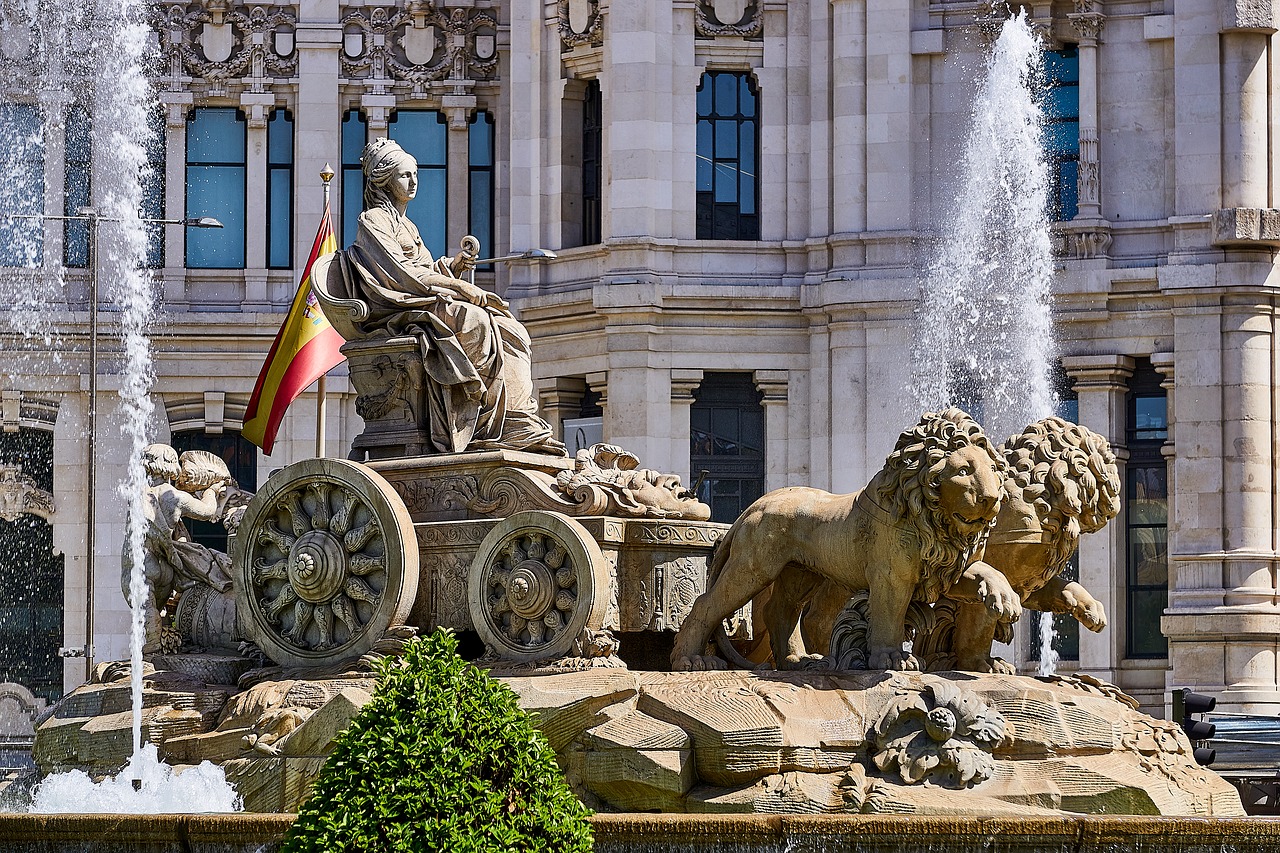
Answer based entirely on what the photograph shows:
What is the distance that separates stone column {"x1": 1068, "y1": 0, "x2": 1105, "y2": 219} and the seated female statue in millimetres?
23294

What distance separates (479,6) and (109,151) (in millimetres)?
7600

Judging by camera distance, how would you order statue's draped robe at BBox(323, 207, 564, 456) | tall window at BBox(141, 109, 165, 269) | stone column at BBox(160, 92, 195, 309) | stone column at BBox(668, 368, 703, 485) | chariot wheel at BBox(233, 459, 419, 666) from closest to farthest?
1. chariot wheel at BBox(233, 459, 419, 666)
2. statue's draped robe at BBox(323, 207, 564, 456)
3. stone column at BBox(668, 368, 703, 485)
4. stone column at BBox(160, 92, 195, 309)
5. tall window at BBox(141, 109, 165, 269)

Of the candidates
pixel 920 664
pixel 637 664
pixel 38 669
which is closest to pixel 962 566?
pixel 920 664

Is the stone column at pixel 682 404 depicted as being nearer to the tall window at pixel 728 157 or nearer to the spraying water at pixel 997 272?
the tall window at pixel 728 157

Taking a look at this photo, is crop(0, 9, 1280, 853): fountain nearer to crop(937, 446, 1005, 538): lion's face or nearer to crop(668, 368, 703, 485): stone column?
crop(937, 446, 1005, 538): lion's face

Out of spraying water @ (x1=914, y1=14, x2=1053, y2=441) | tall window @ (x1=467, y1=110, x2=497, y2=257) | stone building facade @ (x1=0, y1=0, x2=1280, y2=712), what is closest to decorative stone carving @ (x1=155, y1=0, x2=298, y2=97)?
stone building facade @ (x1=0, y1=0, x2=1280, y2=712)

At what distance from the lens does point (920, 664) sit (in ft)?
50.8

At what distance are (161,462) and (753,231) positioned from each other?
23399 millimetres

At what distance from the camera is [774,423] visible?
129 feet

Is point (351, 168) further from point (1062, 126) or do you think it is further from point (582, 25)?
point (1062, 126)

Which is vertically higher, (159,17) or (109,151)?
(159,17)

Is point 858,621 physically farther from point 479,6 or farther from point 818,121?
point 479,6

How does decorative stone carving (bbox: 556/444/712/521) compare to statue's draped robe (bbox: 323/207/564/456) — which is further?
statue's draped robe (bbox: 323/207/564/456)

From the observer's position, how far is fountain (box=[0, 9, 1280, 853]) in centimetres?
1395
